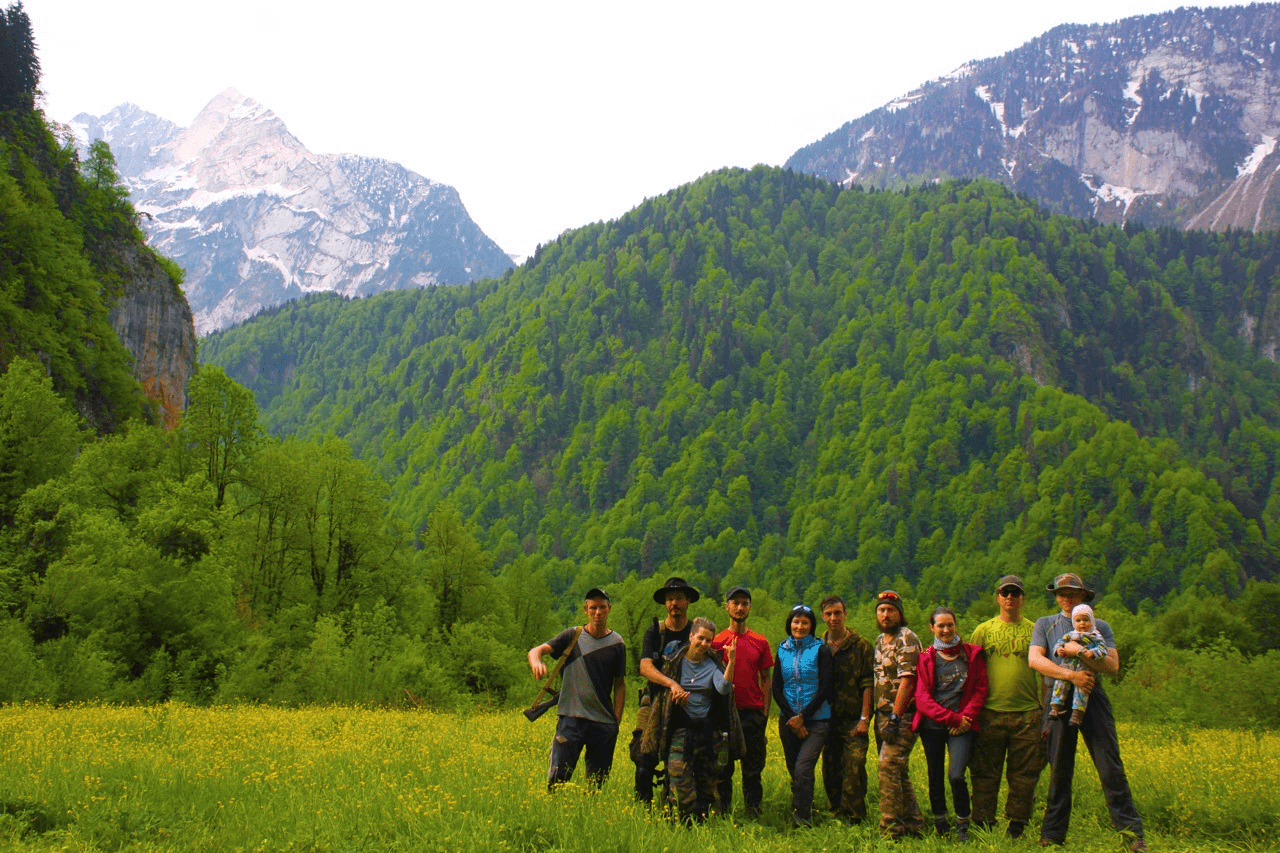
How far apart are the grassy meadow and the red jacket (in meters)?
1.07

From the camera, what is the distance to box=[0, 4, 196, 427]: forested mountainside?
111ft

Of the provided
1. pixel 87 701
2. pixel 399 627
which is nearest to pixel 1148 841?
pixel 87 701

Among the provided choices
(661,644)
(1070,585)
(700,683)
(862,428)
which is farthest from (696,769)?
(862,428)

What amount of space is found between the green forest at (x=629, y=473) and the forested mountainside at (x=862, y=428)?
65cm

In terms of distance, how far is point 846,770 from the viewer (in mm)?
8328

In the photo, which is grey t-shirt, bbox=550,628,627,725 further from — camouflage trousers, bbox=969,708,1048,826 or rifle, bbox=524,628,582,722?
camouflage trousers, bbox=969,708,1048,826

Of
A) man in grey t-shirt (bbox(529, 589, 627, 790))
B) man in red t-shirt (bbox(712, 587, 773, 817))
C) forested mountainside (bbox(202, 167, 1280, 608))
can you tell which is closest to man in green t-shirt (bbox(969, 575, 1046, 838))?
man in red t-shirt (bbox(712, 587, 773, 817))

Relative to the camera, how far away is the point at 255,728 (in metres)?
12.6

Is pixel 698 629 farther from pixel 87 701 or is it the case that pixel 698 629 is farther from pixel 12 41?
pixel 12 41

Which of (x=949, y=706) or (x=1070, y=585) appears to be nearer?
(x=1070, y=585)

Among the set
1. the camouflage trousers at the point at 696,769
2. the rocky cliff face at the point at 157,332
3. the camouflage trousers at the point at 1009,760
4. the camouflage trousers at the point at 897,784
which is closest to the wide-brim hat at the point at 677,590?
the camouflage trousers at the point at 696,769

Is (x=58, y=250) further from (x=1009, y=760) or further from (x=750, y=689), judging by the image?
(x=1009, y=760)

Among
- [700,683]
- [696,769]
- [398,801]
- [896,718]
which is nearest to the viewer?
[398,801]

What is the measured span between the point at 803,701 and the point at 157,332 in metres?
51.3
